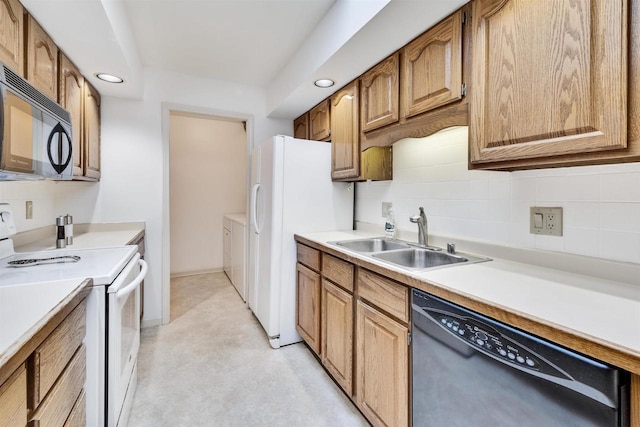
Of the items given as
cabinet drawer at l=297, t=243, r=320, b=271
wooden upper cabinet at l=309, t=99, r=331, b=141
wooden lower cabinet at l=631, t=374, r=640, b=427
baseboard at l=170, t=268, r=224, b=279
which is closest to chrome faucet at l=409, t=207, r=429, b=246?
cabinet drawer at l=297, t=243, r=320, b=271

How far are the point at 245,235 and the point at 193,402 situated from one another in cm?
169

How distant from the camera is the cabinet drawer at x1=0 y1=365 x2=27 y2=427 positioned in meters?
0.65

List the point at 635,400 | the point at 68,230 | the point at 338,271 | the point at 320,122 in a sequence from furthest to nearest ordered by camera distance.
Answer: the point at 320,122, the point at 68,230, the point at 338,271, the point at 635,400

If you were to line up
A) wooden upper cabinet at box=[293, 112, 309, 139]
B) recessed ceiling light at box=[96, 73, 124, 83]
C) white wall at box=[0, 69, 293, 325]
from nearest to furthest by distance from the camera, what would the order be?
recessed ceiling light at box=[96, 73, 124, 83]
white wall at box=[0, 69, 293, 325]
wooden upper cabinet at box=[293, 112, 309, 139]

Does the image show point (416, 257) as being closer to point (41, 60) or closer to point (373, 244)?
point (373, 244)

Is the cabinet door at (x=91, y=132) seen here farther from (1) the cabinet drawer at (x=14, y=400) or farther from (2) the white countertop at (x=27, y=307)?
(1) the cabinet drawer at (x=14, y=400)

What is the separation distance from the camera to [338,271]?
176cm

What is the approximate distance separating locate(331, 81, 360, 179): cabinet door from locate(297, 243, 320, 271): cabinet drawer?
611 millimetres

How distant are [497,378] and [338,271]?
987mm

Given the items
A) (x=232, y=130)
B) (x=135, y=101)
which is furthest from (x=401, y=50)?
(x=232, y=130)

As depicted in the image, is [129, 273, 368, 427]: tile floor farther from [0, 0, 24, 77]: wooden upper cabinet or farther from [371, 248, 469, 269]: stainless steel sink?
[0, 0, 24, 77]: wooden upper cabinet

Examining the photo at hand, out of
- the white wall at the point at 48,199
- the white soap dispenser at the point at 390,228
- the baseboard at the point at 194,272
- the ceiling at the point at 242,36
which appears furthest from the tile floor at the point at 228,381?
the ceiling at the point at 242,36

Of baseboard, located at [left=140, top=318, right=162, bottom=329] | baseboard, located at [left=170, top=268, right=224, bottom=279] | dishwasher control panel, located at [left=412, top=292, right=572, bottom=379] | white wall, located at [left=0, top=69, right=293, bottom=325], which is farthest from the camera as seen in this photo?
baseboard, located at [left=170, top=268, right=224, bottom=279]

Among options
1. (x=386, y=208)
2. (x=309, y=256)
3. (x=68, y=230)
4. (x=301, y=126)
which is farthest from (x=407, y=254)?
(x=68, y=230)
